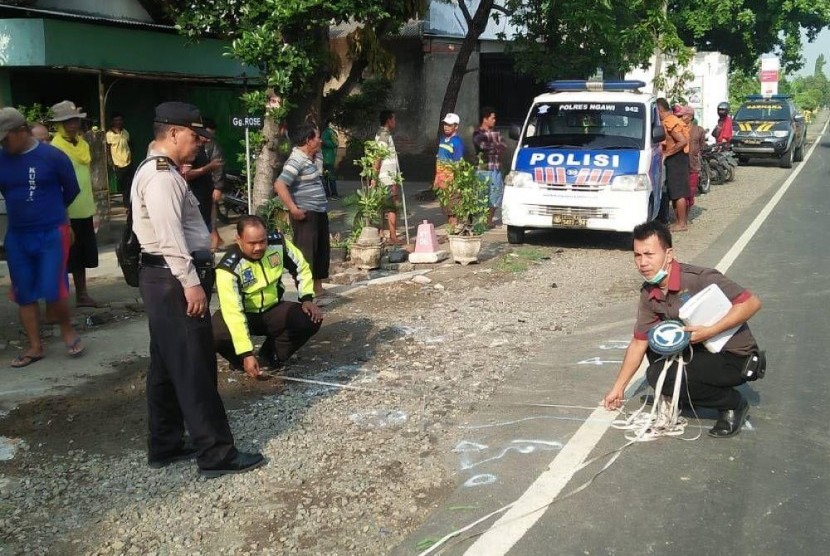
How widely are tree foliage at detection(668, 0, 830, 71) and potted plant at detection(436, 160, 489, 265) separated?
22.7 m

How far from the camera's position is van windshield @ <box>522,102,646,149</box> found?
12.0 metres

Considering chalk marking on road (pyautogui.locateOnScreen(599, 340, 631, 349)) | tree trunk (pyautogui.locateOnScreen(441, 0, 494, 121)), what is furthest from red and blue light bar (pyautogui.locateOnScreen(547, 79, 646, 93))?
chalk marking on road (pyautogui.locateOnScreen(599, 340, 631, 349))

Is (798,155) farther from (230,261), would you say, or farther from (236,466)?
(236,466)

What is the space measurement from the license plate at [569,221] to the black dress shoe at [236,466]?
24.8 ft

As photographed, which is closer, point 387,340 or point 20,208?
point 20,208

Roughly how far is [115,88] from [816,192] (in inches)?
565

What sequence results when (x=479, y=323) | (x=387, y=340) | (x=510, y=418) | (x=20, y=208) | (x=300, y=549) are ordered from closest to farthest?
(x=300, y=549) → (x=510, y=418) → (x=20, y=208) → (x=387, y=340) → (x=479, y=323)

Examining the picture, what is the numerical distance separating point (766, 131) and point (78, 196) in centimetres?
2268

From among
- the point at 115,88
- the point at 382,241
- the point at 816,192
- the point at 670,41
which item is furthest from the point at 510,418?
the point at 816,192

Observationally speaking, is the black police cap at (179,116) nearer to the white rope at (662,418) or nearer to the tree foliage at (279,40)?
the white rope at (662,418)

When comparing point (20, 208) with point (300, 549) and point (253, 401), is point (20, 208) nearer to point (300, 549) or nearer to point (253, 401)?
point (253, 401)

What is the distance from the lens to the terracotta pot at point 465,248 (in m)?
10.5

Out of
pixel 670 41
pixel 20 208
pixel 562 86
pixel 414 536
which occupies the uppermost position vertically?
pixel 670 41

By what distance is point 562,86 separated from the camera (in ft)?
42.3
